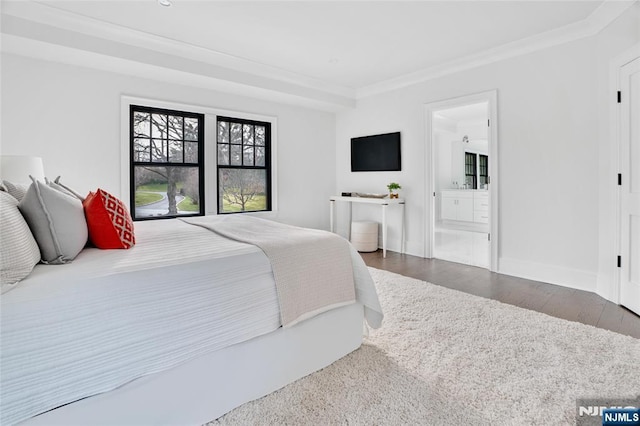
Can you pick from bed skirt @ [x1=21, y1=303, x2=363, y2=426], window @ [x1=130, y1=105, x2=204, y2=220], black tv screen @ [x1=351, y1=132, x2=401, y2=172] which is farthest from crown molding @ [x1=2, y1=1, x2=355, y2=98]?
bed skirt @ [x1=21, y1=303, x2=363, y2=426]

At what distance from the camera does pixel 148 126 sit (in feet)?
13.3

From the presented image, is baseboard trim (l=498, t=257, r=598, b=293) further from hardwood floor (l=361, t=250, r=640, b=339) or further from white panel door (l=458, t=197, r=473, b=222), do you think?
white panel door (l=458, t=197, r=473, b=222)

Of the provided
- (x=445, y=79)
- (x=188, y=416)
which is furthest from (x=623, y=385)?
(x=445, y=79)

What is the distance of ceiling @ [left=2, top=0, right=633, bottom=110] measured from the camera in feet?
9.36

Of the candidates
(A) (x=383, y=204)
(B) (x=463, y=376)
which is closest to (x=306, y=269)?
(B) (x=463, y=376)

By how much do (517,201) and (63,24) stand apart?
492cm

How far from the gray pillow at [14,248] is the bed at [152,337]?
0.13 ft

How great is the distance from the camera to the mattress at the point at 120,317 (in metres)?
1.01

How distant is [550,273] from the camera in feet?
11.4

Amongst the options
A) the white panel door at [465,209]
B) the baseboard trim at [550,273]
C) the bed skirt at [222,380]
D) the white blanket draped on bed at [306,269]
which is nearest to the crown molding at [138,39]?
the white blanket draped on bed at [306,269]

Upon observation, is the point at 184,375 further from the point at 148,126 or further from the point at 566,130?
the point at 566,130

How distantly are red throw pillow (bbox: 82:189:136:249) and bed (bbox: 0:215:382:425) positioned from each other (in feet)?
0.28

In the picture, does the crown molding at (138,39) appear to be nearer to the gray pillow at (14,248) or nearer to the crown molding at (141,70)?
the crown molding at (141,70)

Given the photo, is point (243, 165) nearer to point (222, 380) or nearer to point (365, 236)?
point (365, 236)
